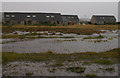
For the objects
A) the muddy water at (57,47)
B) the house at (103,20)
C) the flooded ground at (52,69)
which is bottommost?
the flooded ground at (52,69)

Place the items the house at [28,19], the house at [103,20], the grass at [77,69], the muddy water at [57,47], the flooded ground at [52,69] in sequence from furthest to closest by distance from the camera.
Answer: the house at [103,20], the house at [28,19], the muddy water at [57,47], the grass at [77,69], the flooded ground at [52,69]

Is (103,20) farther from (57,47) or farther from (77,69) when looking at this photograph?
(77,69)

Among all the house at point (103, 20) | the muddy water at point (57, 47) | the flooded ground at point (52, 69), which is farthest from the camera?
the house at point (103, 20)

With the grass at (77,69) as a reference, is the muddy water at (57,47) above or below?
above

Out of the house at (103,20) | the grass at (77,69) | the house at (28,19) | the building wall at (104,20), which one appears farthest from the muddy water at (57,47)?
the building wall at (104,20)

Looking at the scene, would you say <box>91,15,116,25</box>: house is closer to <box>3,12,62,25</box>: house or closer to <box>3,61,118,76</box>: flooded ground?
<box>3,12,62,25</box>: house

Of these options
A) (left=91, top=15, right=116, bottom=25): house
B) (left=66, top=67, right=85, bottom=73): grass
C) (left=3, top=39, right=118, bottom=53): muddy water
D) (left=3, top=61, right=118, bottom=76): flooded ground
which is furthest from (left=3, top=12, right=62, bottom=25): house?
(left=66, top=67, right=85, bottom=73): grass

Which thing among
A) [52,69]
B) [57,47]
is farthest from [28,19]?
[52,69]

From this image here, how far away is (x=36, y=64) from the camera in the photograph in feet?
27.3

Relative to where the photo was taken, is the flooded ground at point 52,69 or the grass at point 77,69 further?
the grass at point 77,69

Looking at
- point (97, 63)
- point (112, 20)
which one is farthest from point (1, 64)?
point (112, 20)

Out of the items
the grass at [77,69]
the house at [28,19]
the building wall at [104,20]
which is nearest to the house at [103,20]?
the building wall at [104,20]

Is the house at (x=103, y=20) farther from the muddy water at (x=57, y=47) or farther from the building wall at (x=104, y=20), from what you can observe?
the muddy water at (x=57, y=47)

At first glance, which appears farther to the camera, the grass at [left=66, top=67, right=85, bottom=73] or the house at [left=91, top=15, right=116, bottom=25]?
the house at [left=91, top=15, right=116, bottom=25]
